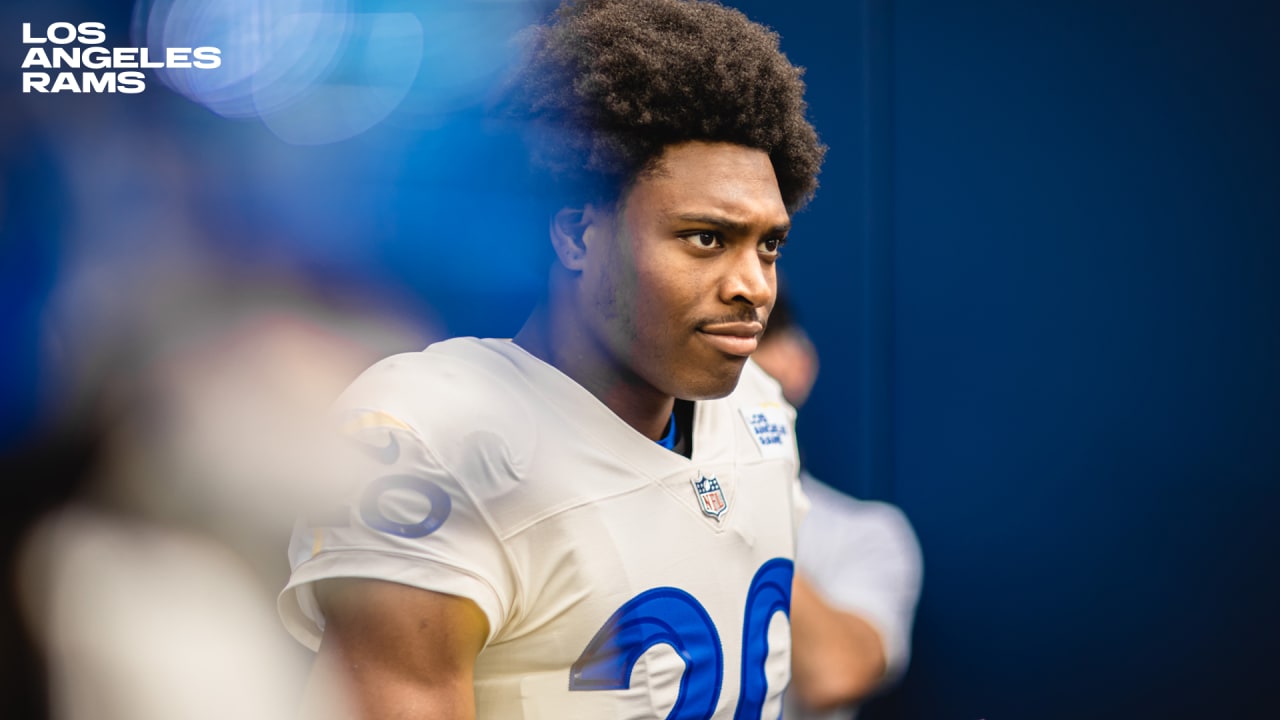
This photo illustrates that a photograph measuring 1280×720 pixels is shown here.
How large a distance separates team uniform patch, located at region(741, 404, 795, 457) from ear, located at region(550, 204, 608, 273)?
0.39 metres

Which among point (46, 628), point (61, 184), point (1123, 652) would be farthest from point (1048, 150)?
point (46, 628)

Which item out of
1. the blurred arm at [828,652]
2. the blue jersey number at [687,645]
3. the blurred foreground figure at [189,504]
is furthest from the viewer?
the blurred arm at [828,652]

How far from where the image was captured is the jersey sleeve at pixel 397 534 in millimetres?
1097

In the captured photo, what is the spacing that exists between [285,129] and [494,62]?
565 mm

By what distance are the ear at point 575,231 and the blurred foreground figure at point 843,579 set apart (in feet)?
2.79

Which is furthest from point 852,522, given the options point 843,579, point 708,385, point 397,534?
point 397,534

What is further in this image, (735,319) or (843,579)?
(843,579)

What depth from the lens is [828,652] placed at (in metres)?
1.92

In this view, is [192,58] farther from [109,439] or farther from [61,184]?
[109,439]

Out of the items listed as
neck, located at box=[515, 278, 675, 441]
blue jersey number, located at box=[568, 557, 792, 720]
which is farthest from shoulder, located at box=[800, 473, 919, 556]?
neck, located at box=[515, 278, 675, 441]

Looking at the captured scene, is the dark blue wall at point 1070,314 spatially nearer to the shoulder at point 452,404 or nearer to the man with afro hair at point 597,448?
the man with afro hair at point 597,448

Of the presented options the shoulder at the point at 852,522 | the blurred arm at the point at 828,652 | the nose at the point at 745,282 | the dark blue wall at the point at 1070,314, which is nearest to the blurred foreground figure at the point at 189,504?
the nose at the point at 745,282

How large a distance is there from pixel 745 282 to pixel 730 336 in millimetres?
66

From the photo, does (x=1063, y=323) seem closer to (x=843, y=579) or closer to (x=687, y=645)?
(x=843, y=579)
